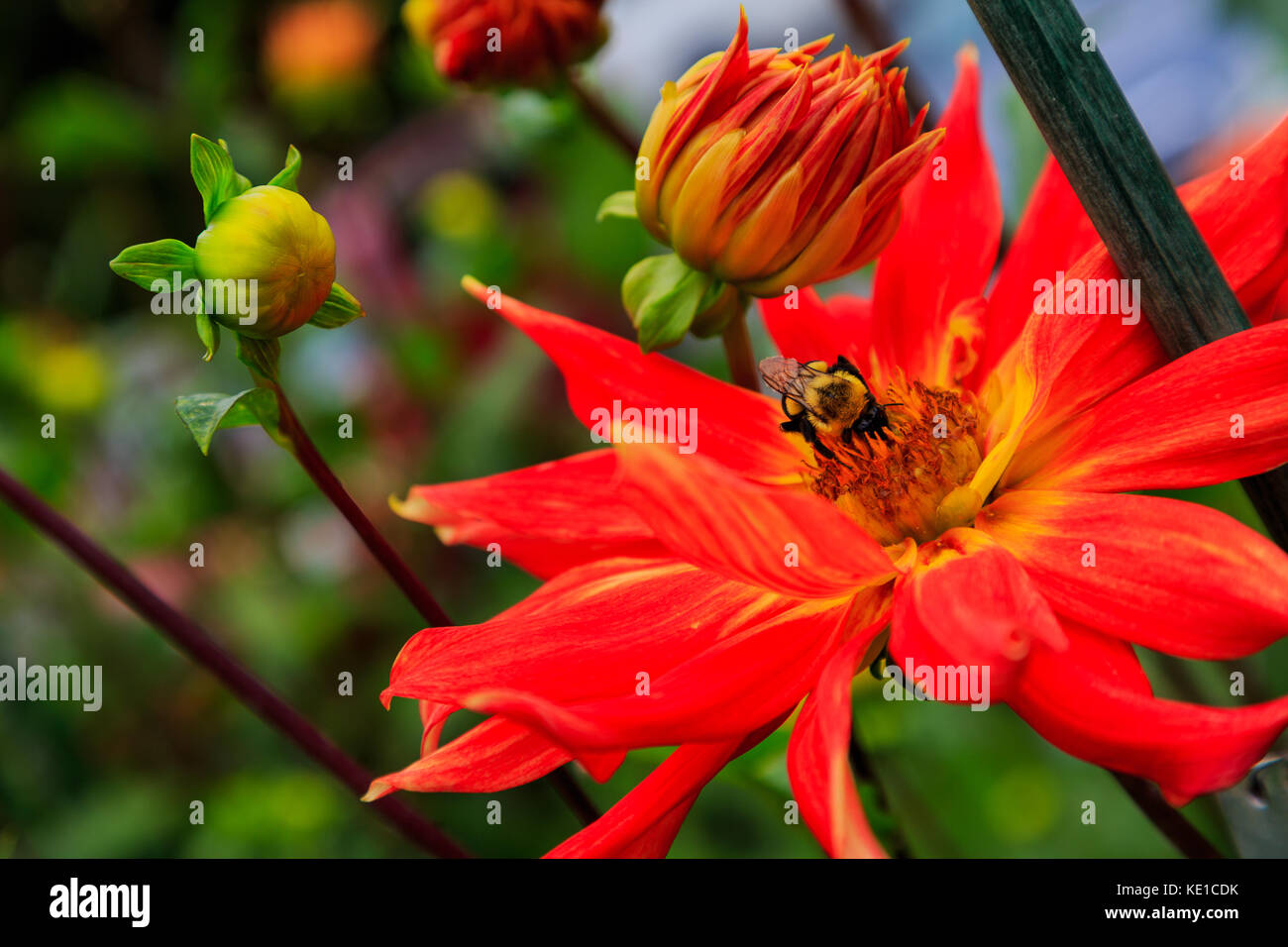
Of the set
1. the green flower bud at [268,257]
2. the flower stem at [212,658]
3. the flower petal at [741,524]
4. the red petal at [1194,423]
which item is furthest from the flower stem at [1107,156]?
the flower stem at [212,658]

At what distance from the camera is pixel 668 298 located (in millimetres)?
429

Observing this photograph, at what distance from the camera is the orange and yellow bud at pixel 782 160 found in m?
0.40

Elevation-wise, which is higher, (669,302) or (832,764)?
(669,302)

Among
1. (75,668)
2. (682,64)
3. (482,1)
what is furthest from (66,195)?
(482,1)

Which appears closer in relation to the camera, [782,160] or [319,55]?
[782,160]

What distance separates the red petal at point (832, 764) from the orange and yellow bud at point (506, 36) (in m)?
0.43

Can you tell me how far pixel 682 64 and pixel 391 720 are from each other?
3.70ft

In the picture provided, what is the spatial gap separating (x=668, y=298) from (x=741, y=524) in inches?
5.0

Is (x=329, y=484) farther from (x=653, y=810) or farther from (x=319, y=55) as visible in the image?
(x=319, y=55)

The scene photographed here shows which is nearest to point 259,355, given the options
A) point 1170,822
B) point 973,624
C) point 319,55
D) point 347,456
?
point 973,624

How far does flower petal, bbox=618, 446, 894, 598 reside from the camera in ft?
1.05

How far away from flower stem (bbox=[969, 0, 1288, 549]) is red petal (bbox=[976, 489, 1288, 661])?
0.06 m

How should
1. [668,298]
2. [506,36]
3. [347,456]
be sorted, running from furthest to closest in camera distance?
[347,456]
[506,36]
[668,298]

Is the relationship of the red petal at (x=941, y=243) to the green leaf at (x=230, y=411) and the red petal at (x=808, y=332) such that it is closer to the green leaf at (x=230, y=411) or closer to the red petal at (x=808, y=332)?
the red petal at (x=808, y=332)
